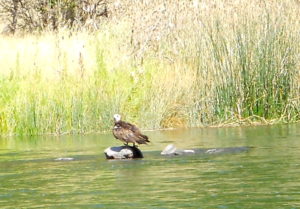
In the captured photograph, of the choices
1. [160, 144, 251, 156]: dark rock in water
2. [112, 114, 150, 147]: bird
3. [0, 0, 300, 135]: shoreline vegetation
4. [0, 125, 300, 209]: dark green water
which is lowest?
[0, 125, 300, 209]: dark green water

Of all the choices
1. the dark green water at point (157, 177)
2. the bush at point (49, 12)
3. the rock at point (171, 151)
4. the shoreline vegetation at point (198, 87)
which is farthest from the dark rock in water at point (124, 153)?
the bush at point (49, 12)

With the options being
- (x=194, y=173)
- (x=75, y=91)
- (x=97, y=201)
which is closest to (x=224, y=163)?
(x=194, y=173)

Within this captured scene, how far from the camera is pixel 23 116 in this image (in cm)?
2000

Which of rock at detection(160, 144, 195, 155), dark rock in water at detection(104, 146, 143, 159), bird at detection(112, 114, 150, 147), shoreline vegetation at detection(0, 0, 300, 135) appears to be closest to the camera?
bird at detection(112, 114, 150, 147)

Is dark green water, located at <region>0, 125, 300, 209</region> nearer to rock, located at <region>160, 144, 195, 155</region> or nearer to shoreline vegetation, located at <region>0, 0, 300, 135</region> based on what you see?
rock, located at <region>160, 144, 195, 155</region>

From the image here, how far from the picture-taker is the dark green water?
9672 millimetres

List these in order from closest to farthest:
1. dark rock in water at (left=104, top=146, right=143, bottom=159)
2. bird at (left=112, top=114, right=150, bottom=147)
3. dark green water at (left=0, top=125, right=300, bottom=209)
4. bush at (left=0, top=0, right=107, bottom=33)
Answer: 1. dark green water at (left=0, top=125, right=300, bottom=209)
2. bird at (left=112, top=114, right=150, bottom=147)
3. dark rock in water at (left=104, top=146, right=143, bottom=159)
4. bush at (left=0, top=0, right=107, bottom=33)

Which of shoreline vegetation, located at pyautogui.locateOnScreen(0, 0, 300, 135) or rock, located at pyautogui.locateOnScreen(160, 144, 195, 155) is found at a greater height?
shoreline vegetation, located at pyautogui.locateOnScreen(0, 0, 300, 135)

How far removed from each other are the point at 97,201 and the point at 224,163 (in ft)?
10.6

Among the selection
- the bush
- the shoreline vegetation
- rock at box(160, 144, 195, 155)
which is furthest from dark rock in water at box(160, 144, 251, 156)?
the bush

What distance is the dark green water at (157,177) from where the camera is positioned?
967cm

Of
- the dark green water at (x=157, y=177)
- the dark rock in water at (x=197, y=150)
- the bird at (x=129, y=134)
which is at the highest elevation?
the bird at (x=129, y=134)

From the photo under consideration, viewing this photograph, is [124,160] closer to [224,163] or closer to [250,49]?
[224,163]

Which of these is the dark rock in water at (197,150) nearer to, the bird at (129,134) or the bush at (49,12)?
the bird at (129,134)
